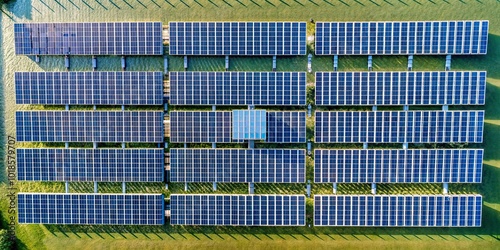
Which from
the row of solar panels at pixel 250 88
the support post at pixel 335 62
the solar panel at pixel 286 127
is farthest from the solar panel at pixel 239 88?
the support post at pixel 335 62

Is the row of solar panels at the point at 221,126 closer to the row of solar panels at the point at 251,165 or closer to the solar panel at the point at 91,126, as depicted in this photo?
the row of solar panels at the point at 251,165

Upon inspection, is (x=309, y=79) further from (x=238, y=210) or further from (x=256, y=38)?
(x=238, y=210)

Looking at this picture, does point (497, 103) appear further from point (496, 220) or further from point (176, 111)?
point (176, 111)

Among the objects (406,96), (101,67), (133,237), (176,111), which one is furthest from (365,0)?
(133,237)

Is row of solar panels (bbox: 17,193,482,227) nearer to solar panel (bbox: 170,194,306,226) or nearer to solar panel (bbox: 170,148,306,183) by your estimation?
solar panel (bbox: 170,194,306,226)

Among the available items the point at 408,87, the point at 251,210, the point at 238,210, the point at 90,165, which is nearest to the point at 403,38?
the point at 408,87
